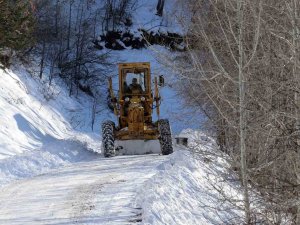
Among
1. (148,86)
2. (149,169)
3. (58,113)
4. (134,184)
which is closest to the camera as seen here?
(134,184)

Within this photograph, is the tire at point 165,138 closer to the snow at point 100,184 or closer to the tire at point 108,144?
the snow at point 100,184

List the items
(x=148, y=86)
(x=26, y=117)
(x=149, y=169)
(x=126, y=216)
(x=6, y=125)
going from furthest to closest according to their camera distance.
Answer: (x=26, y=117) → (x=6, y=125) → (x=148, y=86) → (x=149, y=169) → (x=126, y=216)

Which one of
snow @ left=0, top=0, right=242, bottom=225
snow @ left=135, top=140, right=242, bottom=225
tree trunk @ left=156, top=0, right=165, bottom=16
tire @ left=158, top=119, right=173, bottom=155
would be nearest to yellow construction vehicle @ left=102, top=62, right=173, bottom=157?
tire @ left=158, top=119, right=173, bottom=155

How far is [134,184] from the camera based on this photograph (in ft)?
38.2

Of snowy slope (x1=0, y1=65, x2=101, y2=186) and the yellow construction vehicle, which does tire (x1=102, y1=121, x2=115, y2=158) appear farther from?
snowy slope (x1=0, y1=65, x2=101, y2=186)

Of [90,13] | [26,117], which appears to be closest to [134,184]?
[26,117]

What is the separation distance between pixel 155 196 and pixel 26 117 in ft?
39.1

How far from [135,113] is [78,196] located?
6769mm

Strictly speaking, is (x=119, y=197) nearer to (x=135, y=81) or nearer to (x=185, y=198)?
(x=185, y=198)

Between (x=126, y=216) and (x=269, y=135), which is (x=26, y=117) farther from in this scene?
(x=269, y=135)

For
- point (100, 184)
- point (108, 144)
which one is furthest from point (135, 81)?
point (100, 184)

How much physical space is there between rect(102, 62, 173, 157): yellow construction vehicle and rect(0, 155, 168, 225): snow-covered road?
219 cm

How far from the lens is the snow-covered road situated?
8.99m

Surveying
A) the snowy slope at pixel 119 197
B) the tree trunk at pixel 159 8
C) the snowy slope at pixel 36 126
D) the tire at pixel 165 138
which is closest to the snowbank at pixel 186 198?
the snowy slope at pixel 119 197
